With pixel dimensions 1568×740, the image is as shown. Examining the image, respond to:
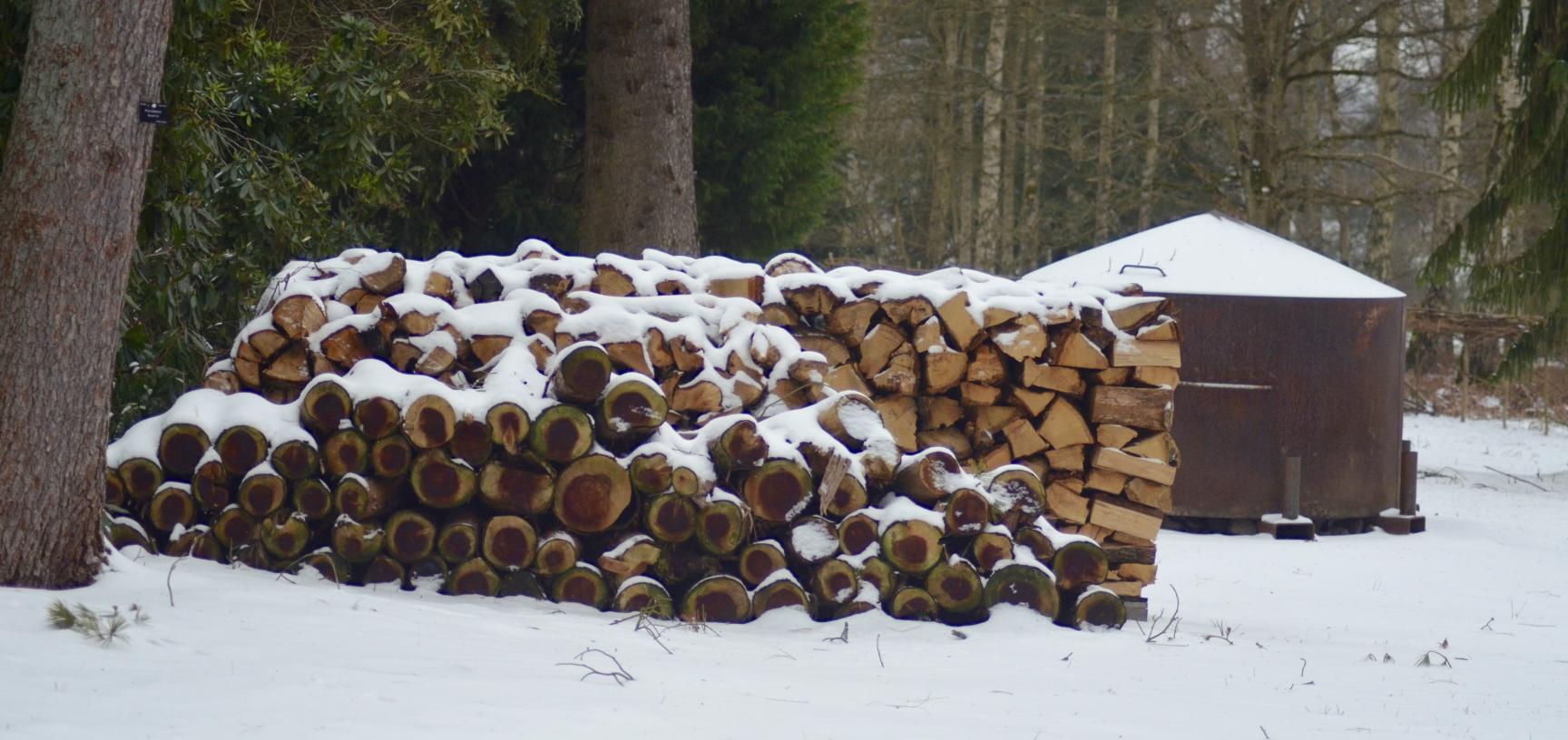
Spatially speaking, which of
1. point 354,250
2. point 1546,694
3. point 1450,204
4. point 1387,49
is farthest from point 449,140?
point 1450,204

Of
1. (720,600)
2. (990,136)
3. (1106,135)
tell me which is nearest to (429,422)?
(720,600)

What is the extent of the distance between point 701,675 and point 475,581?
114cm

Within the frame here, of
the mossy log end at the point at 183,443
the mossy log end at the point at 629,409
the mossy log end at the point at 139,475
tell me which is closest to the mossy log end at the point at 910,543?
the mossy log end at the point at 629,409

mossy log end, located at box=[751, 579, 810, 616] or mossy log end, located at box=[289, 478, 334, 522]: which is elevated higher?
mossy log end, located at box=[289, 478, 334, 522]

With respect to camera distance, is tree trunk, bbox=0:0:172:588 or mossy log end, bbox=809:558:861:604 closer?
tree trunk, bbox=0:0:172:588

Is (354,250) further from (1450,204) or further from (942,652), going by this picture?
(1450,204)

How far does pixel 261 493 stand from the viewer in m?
4.47

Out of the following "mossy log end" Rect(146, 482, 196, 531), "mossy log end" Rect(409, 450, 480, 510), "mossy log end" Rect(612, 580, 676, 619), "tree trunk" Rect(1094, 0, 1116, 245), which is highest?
"tree trunk" Rect(1094, 0, 1116, 245)

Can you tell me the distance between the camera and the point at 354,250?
5.41 metres

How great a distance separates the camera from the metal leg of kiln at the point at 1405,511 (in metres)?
9.04

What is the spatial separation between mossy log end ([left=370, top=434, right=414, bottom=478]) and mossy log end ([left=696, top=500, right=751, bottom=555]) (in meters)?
0.98

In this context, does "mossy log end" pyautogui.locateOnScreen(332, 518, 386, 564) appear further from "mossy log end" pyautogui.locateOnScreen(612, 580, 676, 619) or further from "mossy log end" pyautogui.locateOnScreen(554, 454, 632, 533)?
"mossy log end" pyautogui.locateOnScreen(612, 580, 676, 619)

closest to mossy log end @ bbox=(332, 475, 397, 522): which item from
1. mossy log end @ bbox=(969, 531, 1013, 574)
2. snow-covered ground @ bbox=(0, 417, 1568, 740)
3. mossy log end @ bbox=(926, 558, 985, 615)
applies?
snow-covered ground @ bbox=(0, 417, 1568, 740)

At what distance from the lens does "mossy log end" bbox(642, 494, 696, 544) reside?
178 inches
